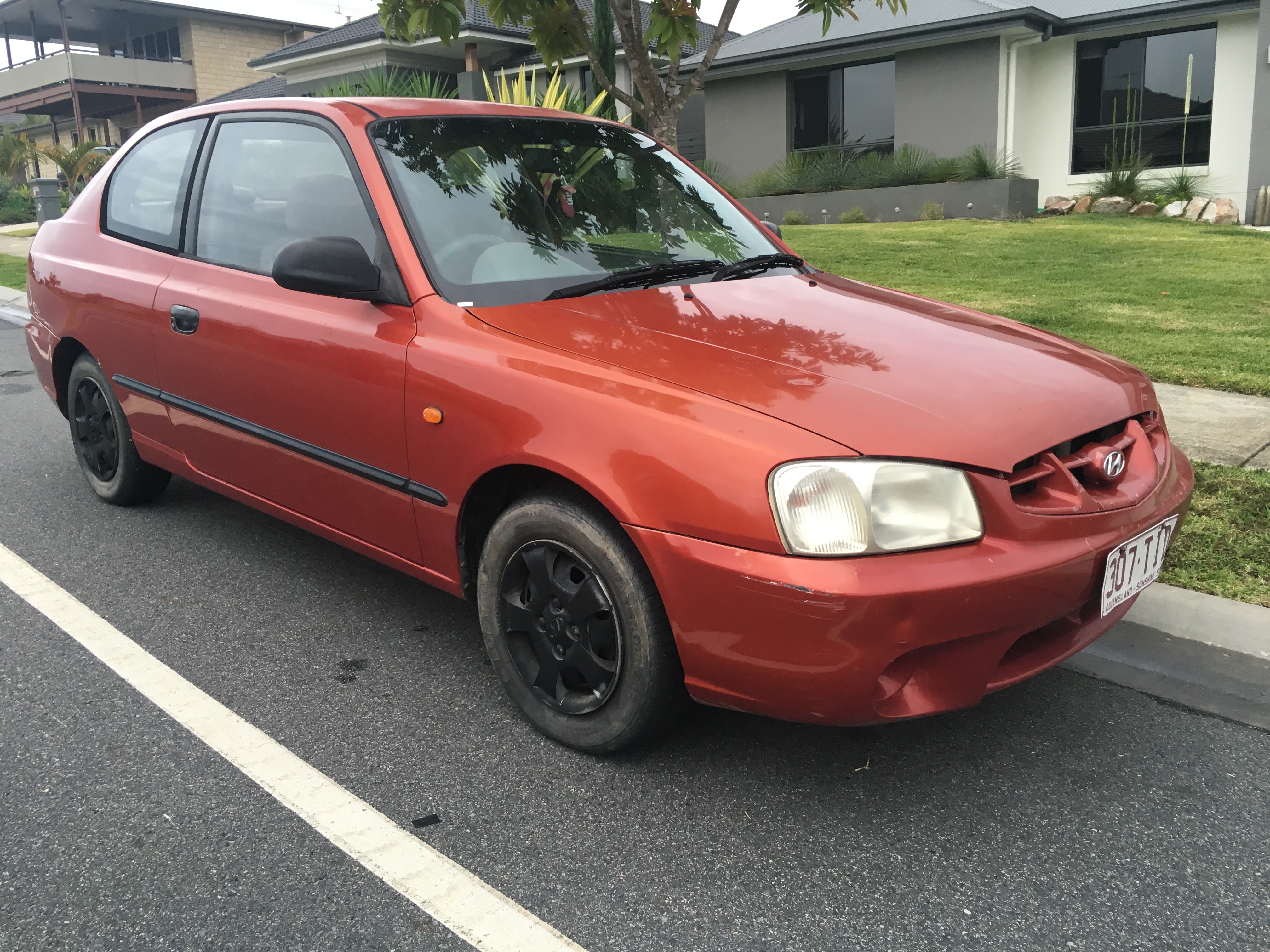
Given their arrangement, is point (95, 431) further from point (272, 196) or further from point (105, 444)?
point (272, 196)

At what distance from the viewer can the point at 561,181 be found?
11.4ft

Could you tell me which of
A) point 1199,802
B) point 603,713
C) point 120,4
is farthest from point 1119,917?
point 120,4

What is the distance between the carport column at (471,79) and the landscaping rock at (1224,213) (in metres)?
12.3

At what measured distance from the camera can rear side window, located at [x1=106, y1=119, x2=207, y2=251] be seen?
4.02 metres

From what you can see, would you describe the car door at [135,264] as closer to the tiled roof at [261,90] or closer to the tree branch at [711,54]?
the tree branch at [711,54]

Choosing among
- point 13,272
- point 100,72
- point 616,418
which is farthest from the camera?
point 100,72

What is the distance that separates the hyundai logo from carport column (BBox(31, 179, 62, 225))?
17054mm

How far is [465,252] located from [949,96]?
17.8m

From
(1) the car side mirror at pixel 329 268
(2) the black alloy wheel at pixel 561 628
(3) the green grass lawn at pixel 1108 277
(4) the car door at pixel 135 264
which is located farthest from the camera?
(3) the green grass lawn at pixel 1108 277

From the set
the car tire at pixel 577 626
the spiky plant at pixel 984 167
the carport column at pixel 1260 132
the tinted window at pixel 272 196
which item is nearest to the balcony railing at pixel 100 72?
the spiky plant at pixel 984 167

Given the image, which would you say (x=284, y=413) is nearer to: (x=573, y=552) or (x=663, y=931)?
(x=573, y=552)

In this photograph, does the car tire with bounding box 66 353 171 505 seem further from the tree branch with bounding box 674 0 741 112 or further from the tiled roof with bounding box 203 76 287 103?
the tiled roof with bounding box 203 76 287 103

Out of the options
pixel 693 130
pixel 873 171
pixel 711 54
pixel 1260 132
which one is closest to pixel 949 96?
pixel 873 171

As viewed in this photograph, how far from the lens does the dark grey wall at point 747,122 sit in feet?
69.2
